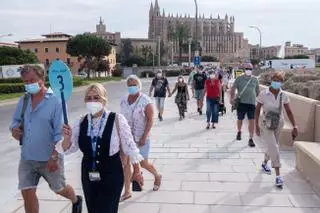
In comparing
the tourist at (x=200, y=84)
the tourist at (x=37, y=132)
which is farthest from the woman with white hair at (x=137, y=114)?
the tourist at (x=200, y=84)

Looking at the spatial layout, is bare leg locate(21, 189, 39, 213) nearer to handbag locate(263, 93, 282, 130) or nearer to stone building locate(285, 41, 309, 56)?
handbag locate(263, 93, 282, 130)

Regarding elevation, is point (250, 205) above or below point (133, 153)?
below

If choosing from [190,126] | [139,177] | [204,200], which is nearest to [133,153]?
[139,177]

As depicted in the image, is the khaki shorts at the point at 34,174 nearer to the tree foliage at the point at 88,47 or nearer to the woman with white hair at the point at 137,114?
the woman with white hair at the point at 137,114

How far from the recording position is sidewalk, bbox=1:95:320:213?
18.6 feet

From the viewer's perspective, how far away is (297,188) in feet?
21.2

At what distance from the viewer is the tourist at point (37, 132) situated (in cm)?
457

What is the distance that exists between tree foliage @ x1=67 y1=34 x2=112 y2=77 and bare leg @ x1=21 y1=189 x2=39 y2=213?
69530 mm

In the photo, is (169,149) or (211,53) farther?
(211,53)

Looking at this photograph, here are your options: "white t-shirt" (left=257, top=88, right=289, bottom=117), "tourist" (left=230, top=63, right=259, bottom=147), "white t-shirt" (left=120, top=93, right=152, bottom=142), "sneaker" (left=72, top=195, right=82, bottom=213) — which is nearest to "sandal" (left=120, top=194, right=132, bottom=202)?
"white t-shirt" (left=120, top=93, right=152, bottom=142)

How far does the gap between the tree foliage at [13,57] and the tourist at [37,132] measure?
159 ft

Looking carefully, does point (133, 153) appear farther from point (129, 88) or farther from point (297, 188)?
point (297, 188)

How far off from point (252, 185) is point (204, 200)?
106 centimetres

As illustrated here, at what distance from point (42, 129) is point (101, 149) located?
1.02 meters
